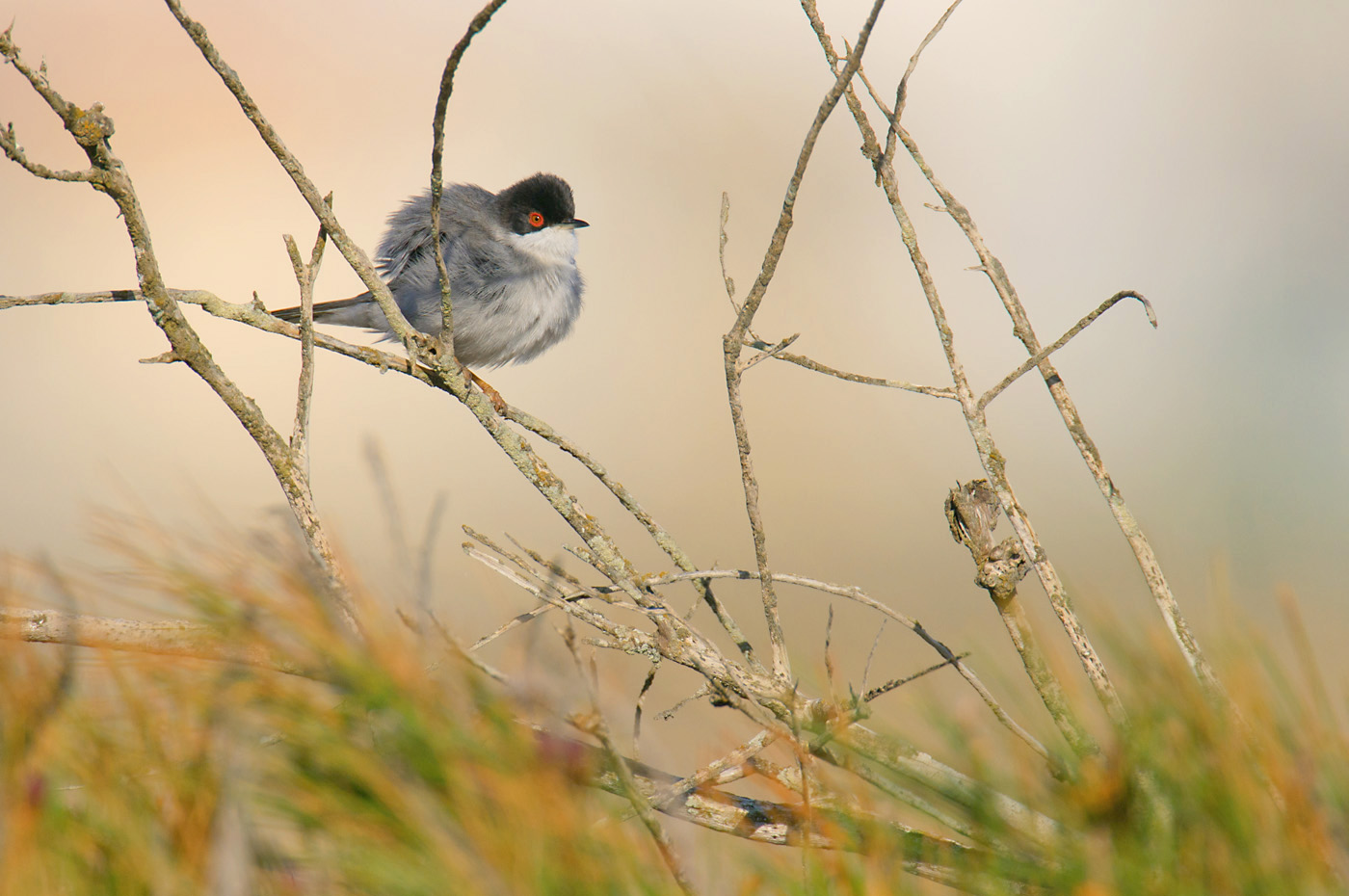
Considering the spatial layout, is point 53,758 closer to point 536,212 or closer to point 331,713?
point 331,713

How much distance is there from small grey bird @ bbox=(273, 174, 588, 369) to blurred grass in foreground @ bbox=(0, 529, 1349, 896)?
9.94ft

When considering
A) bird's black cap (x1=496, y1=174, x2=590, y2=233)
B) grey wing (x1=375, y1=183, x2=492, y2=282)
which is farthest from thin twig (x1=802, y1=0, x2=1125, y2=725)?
bird's black cap (x1=496, y1=174, x2=590, y2=233)

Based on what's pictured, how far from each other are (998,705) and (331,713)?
0.73 meters

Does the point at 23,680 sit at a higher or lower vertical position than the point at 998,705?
lower

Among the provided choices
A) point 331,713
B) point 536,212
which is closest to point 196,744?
point 331,713

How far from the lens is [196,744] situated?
2.26 feet

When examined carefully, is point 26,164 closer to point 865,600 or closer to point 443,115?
point 443,115

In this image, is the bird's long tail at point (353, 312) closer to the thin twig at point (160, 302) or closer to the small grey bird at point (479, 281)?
the small grey bird at point (479, 281)

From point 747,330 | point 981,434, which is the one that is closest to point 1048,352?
point 981,434

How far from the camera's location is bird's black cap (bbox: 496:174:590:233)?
429cm

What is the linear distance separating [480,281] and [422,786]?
3.31 metres

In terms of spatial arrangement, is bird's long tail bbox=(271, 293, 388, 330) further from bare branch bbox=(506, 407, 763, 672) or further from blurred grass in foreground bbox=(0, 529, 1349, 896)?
blurred grass in foreground bbox=(0, 529, 1349, 896)

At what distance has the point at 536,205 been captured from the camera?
4332 millimetres

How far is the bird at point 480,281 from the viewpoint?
3.81m
